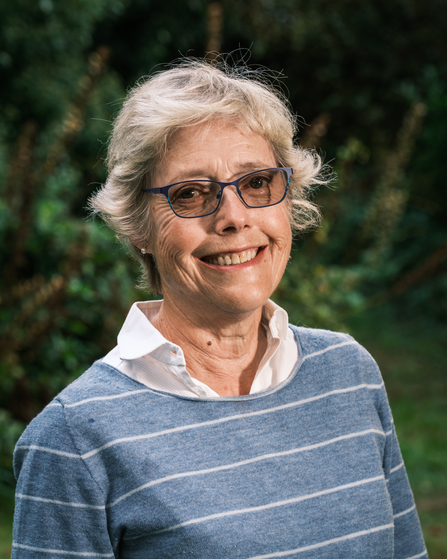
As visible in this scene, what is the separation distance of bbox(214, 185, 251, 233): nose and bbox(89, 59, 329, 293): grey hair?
193 mm

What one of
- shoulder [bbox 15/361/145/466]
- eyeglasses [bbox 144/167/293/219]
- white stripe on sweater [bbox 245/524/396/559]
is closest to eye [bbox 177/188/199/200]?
eyeglasses [bbox 144/167/293/219]

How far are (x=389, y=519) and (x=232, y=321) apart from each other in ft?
2.15

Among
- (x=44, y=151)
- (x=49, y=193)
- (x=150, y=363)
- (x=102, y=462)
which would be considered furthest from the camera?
(x=44, y=151)

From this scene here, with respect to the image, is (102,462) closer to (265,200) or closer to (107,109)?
(265,200)

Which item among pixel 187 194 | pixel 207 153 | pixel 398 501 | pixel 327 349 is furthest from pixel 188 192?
pixel 398 501

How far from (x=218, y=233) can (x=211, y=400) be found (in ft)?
1.35

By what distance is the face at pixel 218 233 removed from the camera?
148cm

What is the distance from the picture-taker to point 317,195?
16.5 ft

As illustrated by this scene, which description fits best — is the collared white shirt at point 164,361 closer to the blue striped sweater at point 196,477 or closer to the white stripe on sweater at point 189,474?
the blue striped sweater at point 196,477

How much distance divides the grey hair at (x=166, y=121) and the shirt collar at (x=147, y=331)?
0.62ft

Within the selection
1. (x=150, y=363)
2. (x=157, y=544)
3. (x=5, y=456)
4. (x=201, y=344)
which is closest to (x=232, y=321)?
(x=201, y=344)

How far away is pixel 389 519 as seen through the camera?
155cm

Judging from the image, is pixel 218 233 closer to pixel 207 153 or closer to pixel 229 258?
pixel 229 258

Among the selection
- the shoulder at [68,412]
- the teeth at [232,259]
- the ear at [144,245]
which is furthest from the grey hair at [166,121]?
the shoulder at [68,412]
